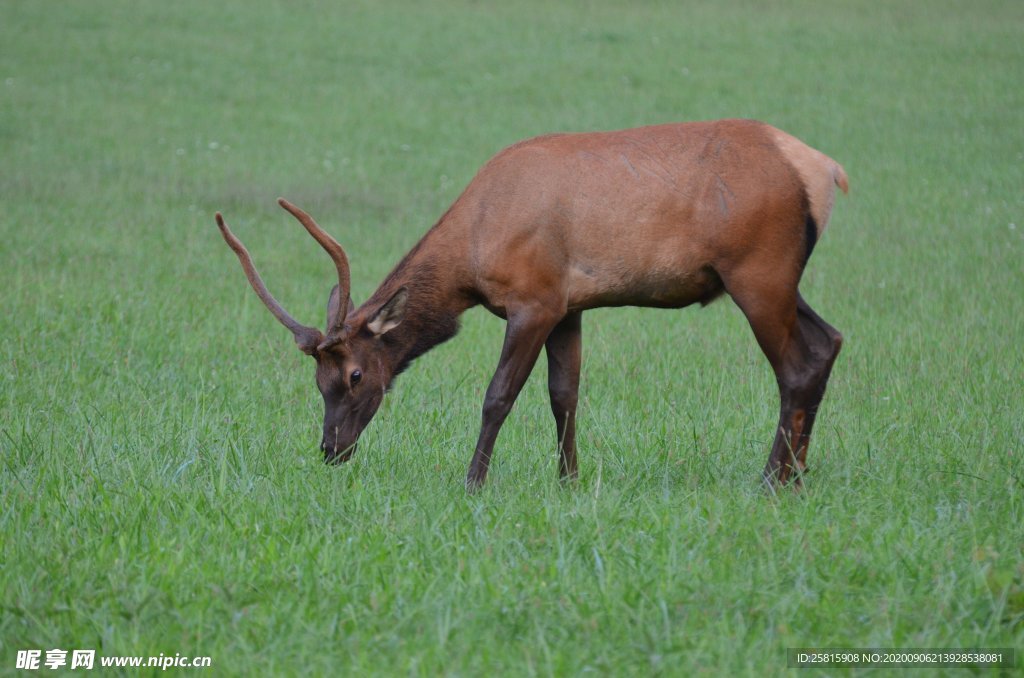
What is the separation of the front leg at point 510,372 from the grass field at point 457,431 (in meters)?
0.17

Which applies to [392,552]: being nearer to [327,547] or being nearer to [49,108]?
[327,547]

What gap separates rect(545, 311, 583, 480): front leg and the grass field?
0.73 ft

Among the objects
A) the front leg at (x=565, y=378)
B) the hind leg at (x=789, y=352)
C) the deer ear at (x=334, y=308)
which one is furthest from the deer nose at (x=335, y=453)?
the hind leg at (x=789, y=352)

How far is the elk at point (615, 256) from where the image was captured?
623 centimetres

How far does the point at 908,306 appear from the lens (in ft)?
35.8

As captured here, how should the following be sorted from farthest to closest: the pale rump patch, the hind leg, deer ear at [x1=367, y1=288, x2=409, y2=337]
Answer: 1. deer ear at [x1=367, y1=288, x2=409, y2=337]
2. the pale rump patch
3. the hind leg

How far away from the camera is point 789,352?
251 inches

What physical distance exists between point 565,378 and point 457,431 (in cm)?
84

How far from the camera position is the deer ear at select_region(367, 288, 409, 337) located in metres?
6.60

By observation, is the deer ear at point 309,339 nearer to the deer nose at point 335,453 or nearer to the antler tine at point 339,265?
the antler tine at point 339,265

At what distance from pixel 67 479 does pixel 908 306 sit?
7.36 metres

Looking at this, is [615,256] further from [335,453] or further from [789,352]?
[335,453]

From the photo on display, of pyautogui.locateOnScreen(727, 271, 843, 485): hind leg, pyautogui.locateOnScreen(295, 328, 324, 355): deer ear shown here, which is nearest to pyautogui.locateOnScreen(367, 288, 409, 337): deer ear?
pyautogui.locateOnScreen(295, 328, 324, 355): deer ear

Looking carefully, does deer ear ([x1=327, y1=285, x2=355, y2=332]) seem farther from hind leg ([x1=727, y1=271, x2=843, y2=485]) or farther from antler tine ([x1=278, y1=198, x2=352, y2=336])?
hind leg ([x1=727, y1=271, x2=843, y2=485])
